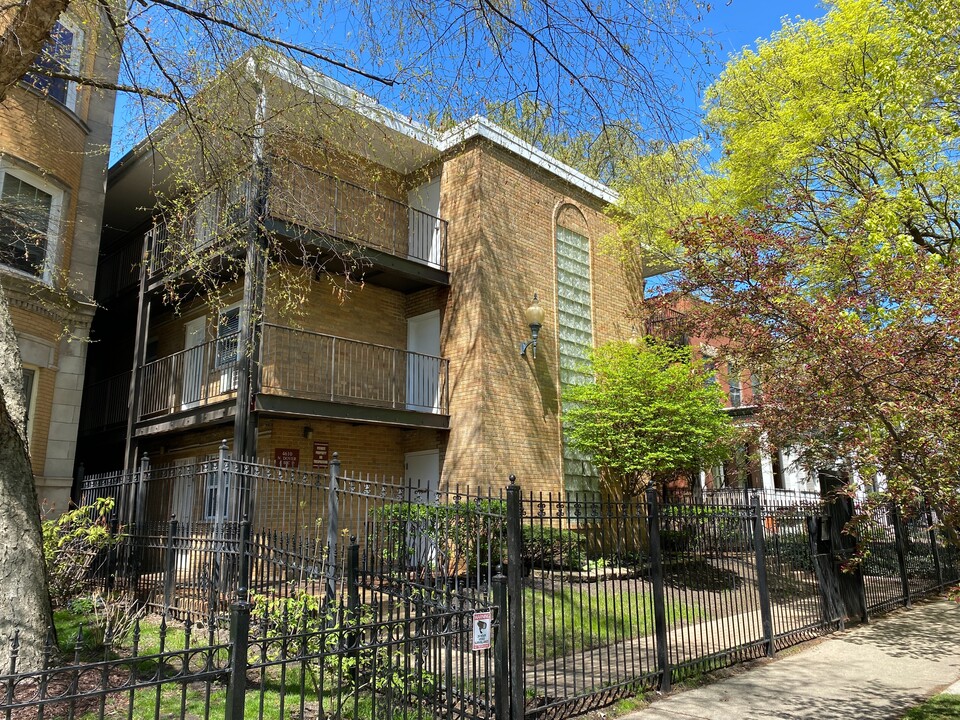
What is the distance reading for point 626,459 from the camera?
1466 centimetres

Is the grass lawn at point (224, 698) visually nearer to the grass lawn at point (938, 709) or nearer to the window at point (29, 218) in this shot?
the grass lawn at point (938, 709)

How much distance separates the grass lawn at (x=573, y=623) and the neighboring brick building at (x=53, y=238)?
28.5 feet

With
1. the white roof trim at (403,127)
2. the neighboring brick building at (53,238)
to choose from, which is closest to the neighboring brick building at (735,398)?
the white roof trim at (403,127)

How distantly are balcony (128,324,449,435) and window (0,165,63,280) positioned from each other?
286 cm

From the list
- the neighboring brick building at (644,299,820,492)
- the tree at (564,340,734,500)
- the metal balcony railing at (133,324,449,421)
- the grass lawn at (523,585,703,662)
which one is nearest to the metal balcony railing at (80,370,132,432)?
the metal balcony railing at (133,324,449,421)

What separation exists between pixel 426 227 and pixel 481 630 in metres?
12.3

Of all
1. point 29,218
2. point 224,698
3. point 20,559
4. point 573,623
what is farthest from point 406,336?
point 573,623

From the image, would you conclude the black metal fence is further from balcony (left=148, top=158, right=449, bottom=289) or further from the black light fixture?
the black light fixture

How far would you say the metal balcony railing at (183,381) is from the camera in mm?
13977

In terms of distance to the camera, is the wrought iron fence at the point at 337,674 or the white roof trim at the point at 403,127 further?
the white roof trim at the point at 403,127

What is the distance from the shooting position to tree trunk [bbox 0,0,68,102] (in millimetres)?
5191

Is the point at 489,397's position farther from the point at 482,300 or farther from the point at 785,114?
the point at 785,114

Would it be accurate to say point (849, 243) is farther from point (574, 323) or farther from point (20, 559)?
point (20, 559)

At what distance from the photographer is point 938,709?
252 inches
